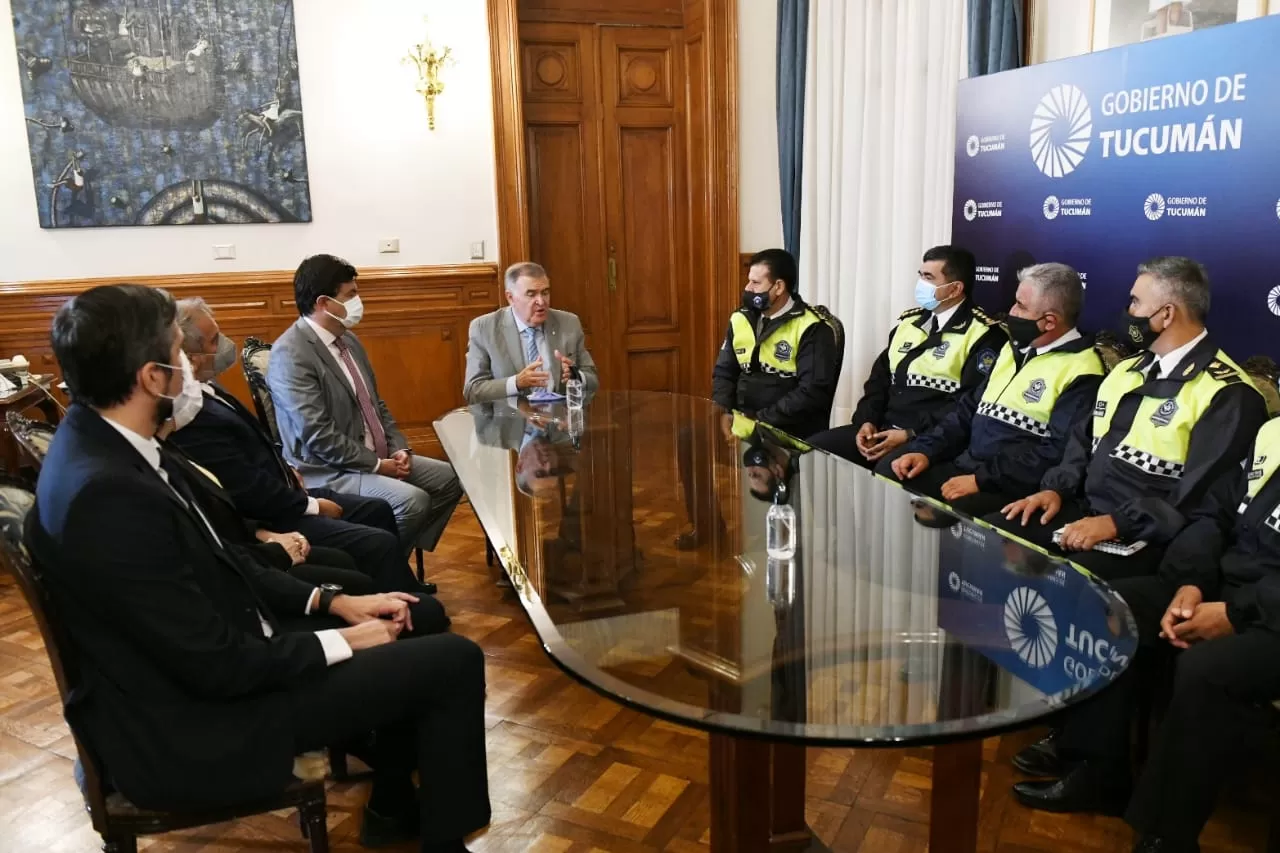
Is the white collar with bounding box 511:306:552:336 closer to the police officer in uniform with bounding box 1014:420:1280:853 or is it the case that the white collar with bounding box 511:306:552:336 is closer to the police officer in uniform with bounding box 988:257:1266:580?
the police officer in uniform with bounding box 988:257:1266:580

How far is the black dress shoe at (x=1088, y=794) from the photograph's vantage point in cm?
234

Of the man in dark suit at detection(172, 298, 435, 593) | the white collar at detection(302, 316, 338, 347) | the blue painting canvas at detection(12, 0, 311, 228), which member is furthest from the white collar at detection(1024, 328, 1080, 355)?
the blue painting canvas at detection(12, 0, 311, 228)

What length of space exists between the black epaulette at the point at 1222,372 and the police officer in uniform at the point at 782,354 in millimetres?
1672

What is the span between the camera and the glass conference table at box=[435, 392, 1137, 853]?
151cm

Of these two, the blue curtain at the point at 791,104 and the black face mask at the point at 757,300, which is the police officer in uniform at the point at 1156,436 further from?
the blue curtain at the point at 791,104

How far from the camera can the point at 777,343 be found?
14.1 ft

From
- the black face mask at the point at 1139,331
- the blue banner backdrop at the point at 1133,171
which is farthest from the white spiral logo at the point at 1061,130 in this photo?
the black face mask at the point at 1139,331

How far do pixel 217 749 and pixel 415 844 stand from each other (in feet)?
2.55

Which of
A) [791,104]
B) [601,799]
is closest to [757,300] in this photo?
[791,104]

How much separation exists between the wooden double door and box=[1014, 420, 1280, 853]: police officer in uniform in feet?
14.0

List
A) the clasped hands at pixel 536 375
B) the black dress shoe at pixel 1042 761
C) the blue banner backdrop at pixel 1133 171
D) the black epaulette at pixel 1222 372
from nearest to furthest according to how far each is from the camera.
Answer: the black dress shoe at pixel 1042 761 → the black epaulette at pixel 1222 372 → the blue banner backdrop at pixel 1133 171 → the clasped hands at pixel 536 375

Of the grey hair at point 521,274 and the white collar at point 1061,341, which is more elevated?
the grey hair at point 521,274

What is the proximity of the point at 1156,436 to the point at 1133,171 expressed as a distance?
122cm

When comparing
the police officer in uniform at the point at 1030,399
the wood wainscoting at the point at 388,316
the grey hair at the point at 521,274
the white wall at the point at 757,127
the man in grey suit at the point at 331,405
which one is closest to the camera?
the police officer in uniform at the point at 1030,399
